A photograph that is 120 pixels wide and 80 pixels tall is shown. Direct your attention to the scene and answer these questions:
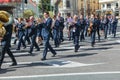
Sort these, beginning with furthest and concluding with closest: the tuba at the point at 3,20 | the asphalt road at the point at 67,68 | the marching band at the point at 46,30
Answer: the marching band at the point at 46,30
the tuba at the point at 3,20
the asphalt road at the point at 67,68

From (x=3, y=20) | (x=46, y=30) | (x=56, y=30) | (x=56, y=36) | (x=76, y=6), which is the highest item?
(x=3, y=20)

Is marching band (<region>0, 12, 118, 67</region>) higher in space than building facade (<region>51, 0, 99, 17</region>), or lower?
higher

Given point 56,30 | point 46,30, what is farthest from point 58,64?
point 56,30

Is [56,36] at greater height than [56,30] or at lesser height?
lesser

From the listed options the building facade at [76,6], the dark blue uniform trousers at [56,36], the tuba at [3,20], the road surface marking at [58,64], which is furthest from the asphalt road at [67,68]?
the building facade at [76,6]

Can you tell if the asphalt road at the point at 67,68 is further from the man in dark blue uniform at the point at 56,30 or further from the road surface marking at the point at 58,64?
the man in dark blue uniform at the point at 56,30

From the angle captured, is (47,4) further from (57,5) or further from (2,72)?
(2,72)

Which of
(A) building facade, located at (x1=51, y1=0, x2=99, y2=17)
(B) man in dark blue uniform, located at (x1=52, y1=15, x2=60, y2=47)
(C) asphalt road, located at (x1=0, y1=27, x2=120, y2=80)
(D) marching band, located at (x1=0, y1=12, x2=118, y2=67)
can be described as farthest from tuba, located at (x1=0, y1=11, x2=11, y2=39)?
(A) building facade, located at (x1=51, y1=0, x2=99, y2=17)

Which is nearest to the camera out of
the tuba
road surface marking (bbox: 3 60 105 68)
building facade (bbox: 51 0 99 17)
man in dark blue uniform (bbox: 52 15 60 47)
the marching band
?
the tuba

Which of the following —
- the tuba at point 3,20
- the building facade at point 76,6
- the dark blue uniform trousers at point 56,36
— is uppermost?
the tuba at point 3,20

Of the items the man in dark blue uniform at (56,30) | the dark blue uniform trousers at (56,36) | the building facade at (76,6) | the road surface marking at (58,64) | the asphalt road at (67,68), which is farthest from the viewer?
the building facade at (76,6)

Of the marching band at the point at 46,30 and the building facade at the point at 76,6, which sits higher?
the marching band at the point at 46,30

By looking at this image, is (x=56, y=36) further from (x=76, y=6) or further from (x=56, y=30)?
(x=76, y=6)

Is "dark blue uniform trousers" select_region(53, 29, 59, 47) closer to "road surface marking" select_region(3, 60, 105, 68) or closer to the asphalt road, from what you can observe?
the asphalt road
